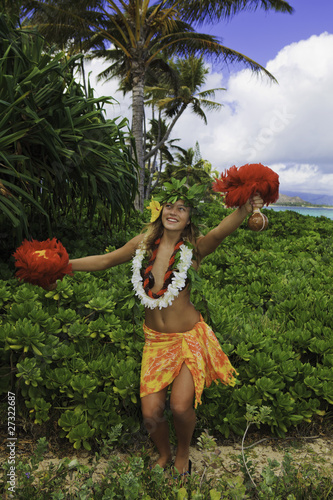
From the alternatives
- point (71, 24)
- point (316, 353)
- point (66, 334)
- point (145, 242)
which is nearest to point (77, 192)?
point (66, 334)

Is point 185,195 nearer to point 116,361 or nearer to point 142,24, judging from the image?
point 116,361

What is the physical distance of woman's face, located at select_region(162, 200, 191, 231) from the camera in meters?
2.56

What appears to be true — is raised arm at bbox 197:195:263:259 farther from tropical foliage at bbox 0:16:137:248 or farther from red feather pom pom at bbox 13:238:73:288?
tropical foliage at bbox 0:16:137:248

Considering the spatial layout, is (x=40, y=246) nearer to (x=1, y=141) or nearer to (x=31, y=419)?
(x=31, y=419)

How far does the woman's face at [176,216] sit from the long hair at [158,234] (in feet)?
0.26

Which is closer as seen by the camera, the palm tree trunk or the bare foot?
the bare foot

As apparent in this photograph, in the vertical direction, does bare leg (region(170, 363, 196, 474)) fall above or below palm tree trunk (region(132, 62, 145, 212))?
below

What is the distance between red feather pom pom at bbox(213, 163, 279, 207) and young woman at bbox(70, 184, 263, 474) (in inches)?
4.4

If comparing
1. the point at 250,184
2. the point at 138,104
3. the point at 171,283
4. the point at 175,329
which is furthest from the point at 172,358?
the point at 138,104

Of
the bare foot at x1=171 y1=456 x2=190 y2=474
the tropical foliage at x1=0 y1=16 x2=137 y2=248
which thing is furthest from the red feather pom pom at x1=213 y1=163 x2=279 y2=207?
the tropical foliage at x1=0 y1=16 x2=137 y2=248

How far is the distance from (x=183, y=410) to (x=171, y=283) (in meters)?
0.72

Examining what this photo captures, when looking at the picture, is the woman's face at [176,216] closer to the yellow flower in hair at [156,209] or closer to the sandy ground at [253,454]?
the yellow flower in hair at [156,209]

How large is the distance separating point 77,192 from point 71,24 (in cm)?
1118

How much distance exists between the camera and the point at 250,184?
2238mm
